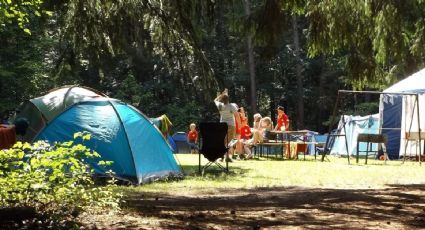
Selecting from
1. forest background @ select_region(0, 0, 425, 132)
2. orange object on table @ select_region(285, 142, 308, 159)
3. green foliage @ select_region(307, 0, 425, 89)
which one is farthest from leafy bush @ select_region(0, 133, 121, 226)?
orange object on table @ select_region(285, 142, 308, 159)

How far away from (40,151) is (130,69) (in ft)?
110

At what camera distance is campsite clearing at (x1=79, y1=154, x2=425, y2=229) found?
15.3ft

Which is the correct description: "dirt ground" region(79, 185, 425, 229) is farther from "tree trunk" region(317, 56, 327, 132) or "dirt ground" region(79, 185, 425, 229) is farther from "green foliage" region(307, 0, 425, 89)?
"tree trunk" region(317, 56, 327, 132)

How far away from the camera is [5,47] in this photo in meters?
24.8

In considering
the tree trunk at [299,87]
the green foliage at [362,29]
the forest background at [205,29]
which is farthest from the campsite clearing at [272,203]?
the tree trunk at [299,87]

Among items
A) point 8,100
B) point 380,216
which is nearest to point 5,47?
point 8,100

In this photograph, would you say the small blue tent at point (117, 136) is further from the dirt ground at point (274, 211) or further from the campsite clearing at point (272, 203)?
the dirt ground at point (274, 211)

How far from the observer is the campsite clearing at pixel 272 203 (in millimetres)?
4660

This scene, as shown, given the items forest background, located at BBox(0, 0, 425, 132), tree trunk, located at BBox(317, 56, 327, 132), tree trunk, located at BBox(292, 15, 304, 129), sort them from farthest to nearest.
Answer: tree trunk, located at BBox(317, 56, 327, 132) → tree trunk, located at BBox(292, 15, 304, 129) → forest background, located at BBox(0, 0, 425, 132)

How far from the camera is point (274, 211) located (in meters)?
5.32

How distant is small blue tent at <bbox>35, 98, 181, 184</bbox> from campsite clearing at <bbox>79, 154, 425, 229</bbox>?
1.48 feet

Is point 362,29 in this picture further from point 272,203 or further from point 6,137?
point 6,137

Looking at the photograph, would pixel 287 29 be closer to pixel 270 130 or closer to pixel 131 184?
pixel 131 184

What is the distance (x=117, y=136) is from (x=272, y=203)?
3.33 meters
